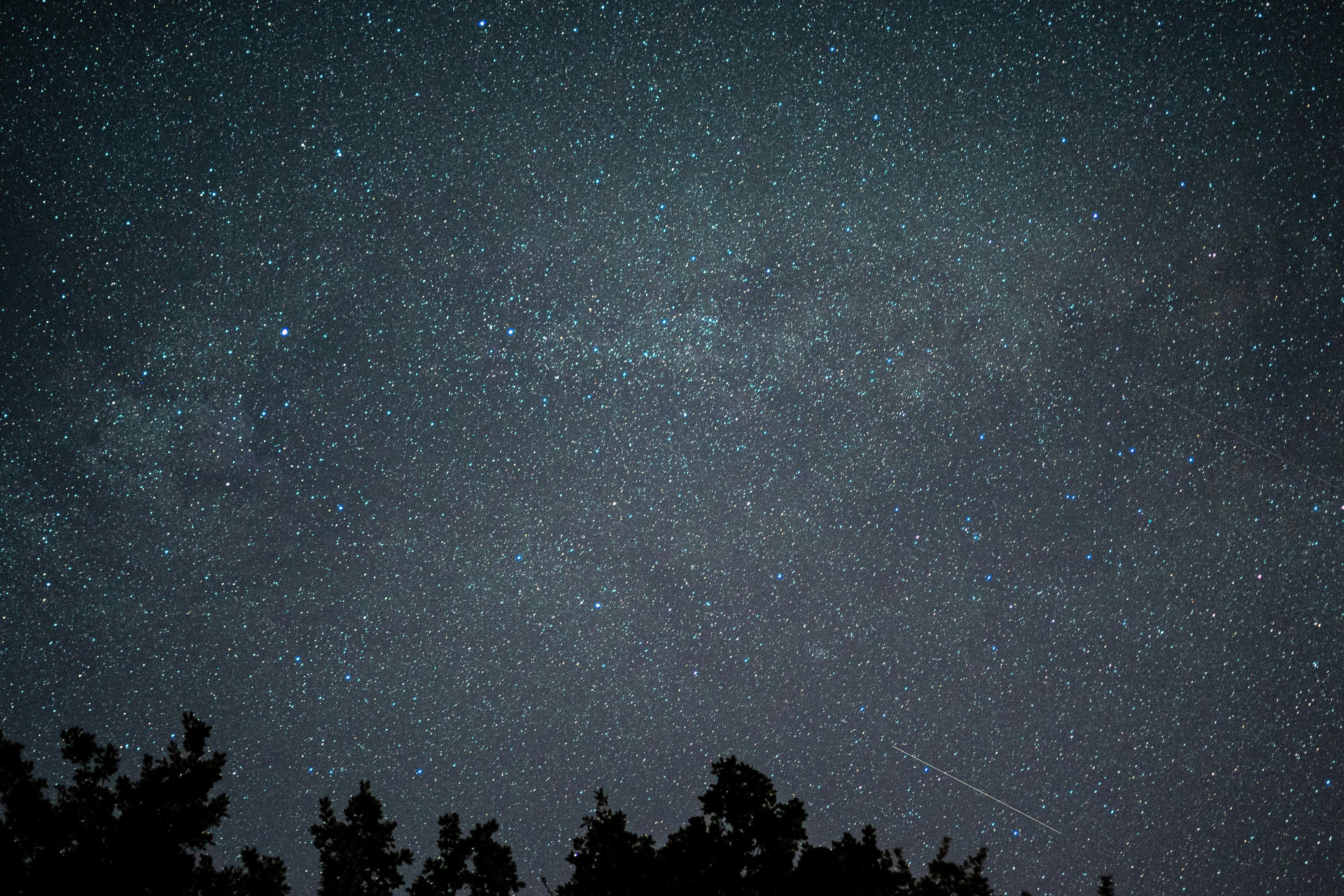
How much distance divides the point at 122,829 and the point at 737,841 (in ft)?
22.9

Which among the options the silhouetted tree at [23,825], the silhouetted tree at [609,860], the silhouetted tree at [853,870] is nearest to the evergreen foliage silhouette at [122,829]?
the silhouetted tree at [23,825]

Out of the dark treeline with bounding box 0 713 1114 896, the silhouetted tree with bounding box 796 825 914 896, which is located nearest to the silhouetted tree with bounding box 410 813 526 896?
the dark treeline with bounding box 0 713 1114 896

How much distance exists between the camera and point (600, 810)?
10281 mm

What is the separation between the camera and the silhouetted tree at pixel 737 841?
964 cm

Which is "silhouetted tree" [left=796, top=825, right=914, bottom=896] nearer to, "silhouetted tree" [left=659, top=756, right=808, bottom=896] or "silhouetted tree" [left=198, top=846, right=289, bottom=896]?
"silhouetted tree" [left=659, top=756, right=808, bottom=896]

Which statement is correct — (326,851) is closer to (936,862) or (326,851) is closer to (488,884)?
(488,884)

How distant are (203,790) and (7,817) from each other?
6.28ft

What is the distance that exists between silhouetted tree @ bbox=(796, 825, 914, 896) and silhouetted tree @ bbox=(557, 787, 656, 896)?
1.83 meters

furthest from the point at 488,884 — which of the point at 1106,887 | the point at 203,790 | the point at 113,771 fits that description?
the point at 1106,887

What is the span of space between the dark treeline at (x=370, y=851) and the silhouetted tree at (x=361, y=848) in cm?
2

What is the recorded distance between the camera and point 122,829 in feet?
30.7

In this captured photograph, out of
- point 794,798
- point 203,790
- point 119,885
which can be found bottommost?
point 119,885

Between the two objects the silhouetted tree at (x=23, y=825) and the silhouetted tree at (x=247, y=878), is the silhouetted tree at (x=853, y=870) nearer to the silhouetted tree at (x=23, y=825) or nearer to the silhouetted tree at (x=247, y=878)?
the silhouetted tree at (x=247, y=878)

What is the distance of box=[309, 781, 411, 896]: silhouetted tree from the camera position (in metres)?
9.81
